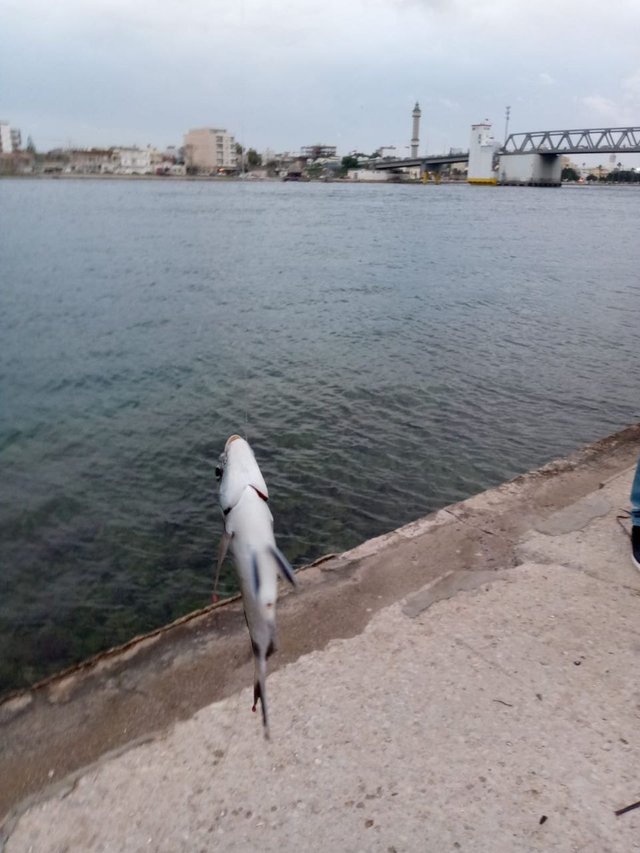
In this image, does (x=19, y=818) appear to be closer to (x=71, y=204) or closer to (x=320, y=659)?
(x=320, y=659)

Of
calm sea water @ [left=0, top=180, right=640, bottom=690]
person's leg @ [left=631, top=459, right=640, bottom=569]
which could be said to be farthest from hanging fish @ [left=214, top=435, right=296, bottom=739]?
calm sea water @ [left=0, top=180, right=640, bottom=690]

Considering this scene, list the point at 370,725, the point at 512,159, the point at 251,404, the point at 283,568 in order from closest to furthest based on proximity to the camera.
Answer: the point at 283,568 → the point at 370,725 → the point at 251,404 → the point at 512,159

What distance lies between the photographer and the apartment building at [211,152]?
16638 centimetres

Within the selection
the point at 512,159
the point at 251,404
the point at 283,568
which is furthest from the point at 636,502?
the point at 512,159

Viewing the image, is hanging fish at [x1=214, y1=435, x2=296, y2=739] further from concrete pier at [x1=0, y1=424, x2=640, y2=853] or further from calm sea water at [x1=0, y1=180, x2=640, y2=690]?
calm sea water at [x1=0, y1=180, x2=640, y2=690]

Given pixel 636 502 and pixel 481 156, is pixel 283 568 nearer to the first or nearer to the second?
pixel 636 502

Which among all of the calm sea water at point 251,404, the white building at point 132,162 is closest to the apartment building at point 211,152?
the white building at point 132,162

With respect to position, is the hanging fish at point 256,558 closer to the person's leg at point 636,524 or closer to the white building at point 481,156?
the person's leg at point 636,524

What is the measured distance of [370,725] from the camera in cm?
324

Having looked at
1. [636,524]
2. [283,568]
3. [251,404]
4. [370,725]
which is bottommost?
[251,404]

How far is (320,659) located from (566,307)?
18829mm

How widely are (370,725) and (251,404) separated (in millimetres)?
8555

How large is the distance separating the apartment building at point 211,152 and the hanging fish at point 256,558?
178126mm

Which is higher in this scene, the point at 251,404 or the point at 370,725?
the point at 370,725
